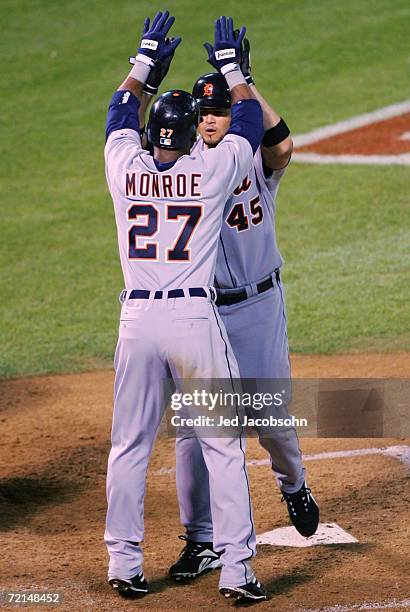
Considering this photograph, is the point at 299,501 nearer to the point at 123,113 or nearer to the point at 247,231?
the point at 247,231

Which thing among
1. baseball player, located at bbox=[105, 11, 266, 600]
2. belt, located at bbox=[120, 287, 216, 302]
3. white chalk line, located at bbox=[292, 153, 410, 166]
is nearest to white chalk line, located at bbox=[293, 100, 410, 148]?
white chalk line, located at bbox=[292, 153, 410, 166]

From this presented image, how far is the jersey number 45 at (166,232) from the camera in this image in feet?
13.5

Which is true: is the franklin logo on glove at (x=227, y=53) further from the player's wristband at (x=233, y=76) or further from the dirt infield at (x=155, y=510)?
the dirt infield at (x=155, y=510)

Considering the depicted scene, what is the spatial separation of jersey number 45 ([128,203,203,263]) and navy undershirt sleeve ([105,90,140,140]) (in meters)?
0.42

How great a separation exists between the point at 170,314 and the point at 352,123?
8.63 meters

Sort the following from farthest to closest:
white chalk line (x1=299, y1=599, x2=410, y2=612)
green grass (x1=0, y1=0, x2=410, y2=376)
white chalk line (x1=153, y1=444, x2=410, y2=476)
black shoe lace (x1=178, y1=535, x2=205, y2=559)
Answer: green grass (x1=0, y1=0, x2=410, y2=376) < white chalk line (x1=153, y1=444, x2=410, y2=476) < black shoe lace (x1=178, y1=535, x2=205, y2=559) < white chalk line (x1=299, y1=599, x2=410, y2=612)

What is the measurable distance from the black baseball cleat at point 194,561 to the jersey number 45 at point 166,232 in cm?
126

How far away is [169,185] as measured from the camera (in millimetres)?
4109

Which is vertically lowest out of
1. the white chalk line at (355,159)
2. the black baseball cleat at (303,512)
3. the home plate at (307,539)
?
the home plate at (307,539)

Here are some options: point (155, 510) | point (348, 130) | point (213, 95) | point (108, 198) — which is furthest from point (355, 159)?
point (213, 95)

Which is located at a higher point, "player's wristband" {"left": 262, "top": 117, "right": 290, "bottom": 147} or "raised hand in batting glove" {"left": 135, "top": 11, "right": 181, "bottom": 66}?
"raised hand in batting glove" {"left": 135, "top": 11, "right": 181, "bottom": 66}

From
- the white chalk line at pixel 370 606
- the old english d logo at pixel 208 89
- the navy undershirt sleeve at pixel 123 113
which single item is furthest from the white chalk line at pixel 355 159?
the white chalk line at pixel 370 606

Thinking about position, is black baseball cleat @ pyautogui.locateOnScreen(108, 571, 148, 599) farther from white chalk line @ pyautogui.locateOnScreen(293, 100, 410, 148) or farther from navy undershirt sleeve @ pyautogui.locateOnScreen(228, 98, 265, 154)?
white chalk line @ pyautogui.locateOnScreen(293, 100, 410, 148)

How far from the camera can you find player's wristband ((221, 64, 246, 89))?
438cm
